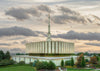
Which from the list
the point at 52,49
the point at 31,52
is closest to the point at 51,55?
the point at 52,49

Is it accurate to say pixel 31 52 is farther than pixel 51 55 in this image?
Yes

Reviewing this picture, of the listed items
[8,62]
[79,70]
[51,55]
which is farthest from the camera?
[51,55]

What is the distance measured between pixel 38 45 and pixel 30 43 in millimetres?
6373

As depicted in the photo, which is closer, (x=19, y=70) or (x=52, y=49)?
(x=19, y=70)

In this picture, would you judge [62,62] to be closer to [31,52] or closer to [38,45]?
[38,45]

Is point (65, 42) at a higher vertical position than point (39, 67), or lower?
higher

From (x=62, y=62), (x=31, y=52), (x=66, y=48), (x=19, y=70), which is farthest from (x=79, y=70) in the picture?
(x=31, y=52)

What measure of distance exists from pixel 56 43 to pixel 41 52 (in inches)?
241

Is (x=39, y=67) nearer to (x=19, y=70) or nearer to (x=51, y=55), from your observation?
(x=19, y=70)

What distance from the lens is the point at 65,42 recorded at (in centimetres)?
5538

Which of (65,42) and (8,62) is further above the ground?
(65,42)

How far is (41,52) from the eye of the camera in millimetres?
54406

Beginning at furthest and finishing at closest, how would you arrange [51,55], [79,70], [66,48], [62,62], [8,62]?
[66,48] → [51,55] → [8,62] → [62,62] → [79,70]

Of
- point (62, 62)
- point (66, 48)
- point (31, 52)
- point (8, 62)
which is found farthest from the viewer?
point (31, 52)
